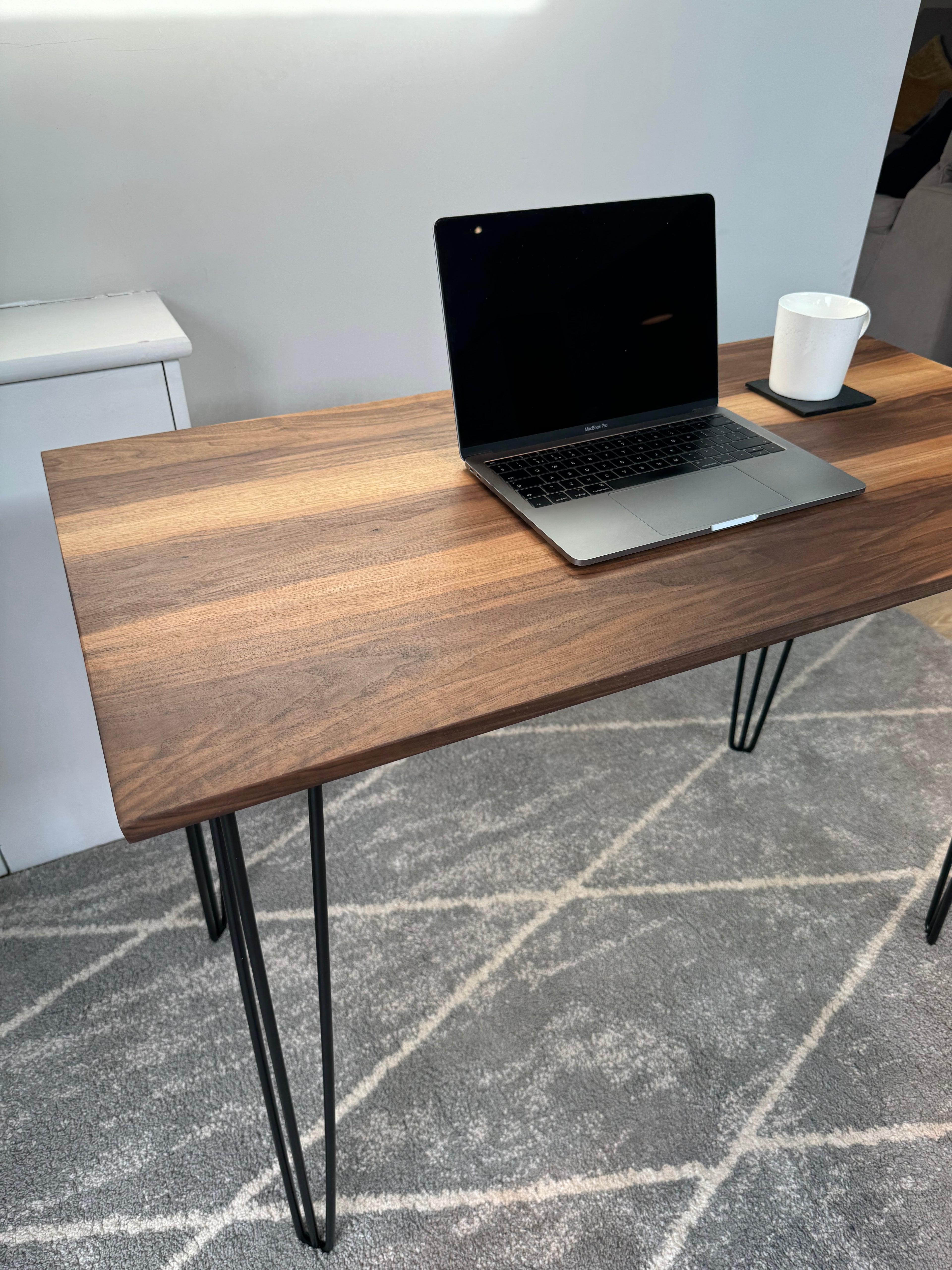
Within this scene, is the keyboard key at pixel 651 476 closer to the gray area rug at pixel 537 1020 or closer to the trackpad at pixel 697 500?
the trackpad at pixel 697 500

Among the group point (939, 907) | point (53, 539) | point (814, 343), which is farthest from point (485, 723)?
point (939, 907)

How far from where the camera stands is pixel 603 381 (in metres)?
1.05

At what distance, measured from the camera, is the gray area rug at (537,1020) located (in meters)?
1.10

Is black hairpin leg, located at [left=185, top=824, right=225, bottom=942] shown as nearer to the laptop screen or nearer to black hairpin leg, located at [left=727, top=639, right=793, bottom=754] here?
the laptop screen

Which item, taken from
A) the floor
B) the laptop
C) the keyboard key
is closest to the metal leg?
the laptop

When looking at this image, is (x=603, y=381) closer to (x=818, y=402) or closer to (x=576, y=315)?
(x=576, y=315)

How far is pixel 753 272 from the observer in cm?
199

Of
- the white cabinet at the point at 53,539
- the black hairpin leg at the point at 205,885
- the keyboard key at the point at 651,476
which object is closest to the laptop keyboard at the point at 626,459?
the keyboard key at the point at 651,476

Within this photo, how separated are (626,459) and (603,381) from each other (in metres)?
0.11

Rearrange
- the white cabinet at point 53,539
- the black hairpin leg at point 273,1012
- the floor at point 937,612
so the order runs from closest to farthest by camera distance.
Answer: the black hairpin leg at point 273,1012, the white cabinet at point 53,539, the floor at point 937,612

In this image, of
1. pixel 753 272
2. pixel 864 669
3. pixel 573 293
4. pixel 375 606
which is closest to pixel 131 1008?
pixel 375 606

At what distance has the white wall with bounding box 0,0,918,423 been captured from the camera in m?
1.31

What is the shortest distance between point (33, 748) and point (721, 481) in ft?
3.93

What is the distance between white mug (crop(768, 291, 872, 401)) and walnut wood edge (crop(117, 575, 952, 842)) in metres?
0.43
